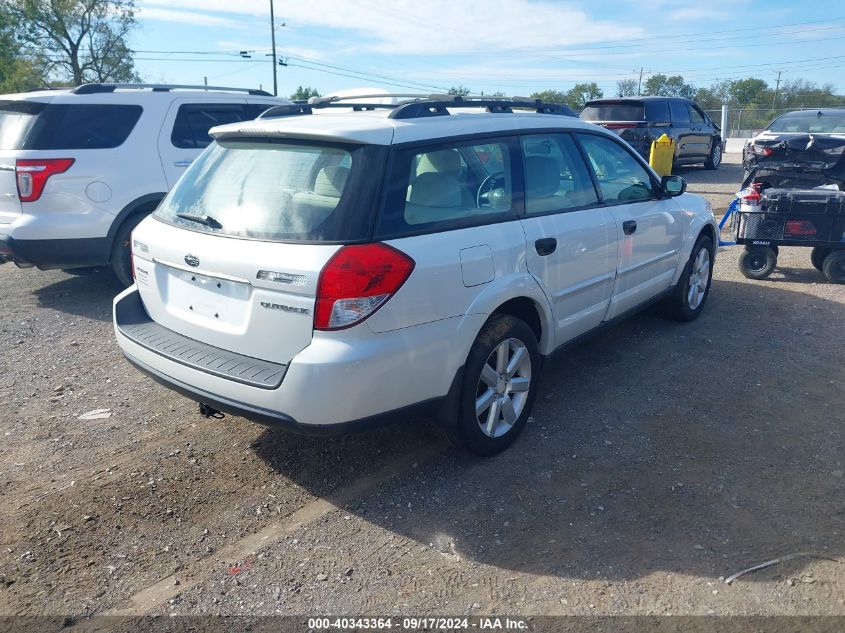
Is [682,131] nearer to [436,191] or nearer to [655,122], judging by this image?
[655,122]

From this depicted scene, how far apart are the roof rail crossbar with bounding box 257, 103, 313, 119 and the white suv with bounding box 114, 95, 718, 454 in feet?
0.04

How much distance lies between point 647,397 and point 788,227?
3.78 m

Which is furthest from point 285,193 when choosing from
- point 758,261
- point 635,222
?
point 758,261

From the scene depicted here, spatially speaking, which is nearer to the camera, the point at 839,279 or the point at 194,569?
the point at 194,569

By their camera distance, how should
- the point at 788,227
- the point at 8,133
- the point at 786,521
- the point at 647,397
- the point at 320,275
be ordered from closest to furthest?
1. the point at 320,275
2. the point at 786,521
3. the point at 647,397
4. the point at 8,133
5. the point at 788,227

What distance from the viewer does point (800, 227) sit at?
23.5 ft

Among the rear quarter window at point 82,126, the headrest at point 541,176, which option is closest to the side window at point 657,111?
the rear quarter window at point 82,126

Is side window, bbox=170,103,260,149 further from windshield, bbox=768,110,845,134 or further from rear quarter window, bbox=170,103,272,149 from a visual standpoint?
windshield, bbox=768,110,845,134

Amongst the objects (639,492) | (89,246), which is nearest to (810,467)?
(639,492)

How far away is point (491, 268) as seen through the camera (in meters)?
3.49

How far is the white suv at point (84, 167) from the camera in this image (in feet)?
20.4

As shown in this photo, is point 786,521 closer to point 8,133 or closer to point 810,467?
point 810,467

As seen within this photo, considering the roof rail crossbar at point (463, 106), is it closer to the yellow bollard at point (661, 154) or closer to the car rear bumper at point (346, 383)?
the car rear bumper at point (346, 383)

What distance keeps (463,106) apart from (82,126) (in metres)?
4.23
